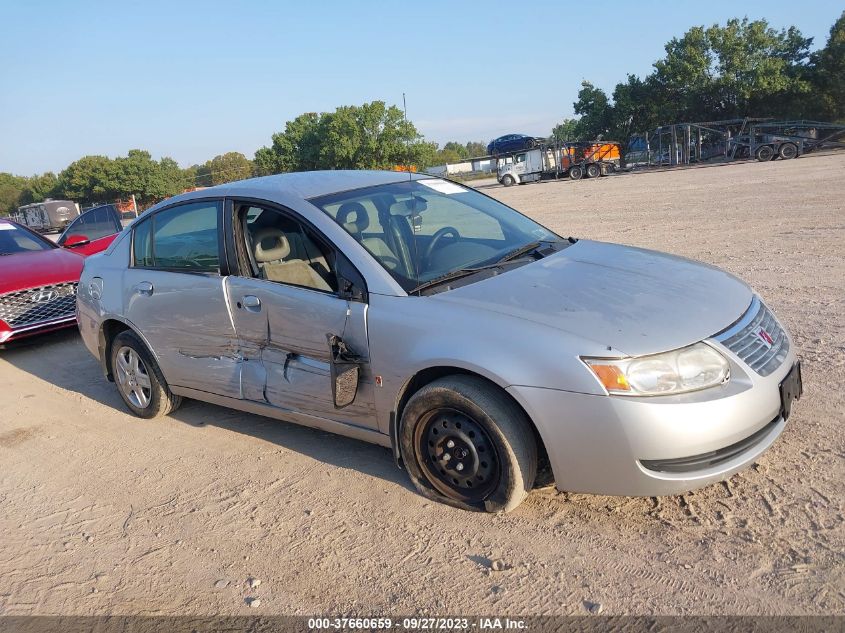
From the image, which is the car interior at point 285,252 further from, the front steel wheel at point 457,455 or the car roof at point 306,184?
the front steel wheel at point 457,455

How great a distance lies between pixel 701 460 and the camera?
3.00 meters

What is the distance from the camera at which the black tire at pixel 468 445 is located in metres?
3.20

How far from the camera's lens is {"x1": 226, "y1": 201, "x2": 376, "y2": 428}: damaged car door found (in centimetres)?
371

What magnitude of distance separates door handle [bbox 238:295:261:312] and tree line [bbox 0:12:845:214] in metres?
40.3

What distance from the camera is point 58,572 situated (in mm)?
3381

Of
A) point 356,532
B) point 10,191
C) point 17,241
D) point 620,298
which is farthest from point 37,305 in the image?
point 10,191

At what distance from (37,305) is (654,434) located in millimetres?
7055

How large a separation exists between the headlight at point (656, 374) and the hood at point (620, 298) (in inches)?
2.0

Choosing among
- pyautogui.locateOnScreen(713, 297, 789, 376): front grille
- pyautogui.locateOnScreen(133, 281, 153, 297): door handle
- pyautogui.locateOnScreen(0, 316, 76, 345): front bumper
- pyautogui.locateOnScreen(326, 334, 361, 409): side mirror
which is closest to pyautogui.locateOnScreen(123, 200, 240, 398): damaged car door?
pyautogui.locateOnScreen(133, 281, 153, 297): door handle

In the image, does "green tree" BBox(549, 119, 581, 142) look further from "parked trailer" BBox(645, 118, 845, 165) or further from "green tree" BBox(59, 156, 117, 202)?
"green tree" BBox(59, 156, 117, 202)

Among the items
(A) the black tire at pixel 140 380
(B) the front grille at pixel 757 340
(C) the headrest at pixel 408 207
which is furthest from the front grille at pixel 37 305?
(B) the front grille at pixel 757 340

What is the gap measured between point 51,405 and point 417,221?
3817 mm

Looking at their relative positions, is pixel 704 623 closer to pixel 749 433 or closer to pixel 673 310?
pixel 749 433

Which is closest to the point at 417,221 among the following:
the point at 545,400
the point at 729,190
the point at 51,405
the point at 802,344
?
the point at 545,400
